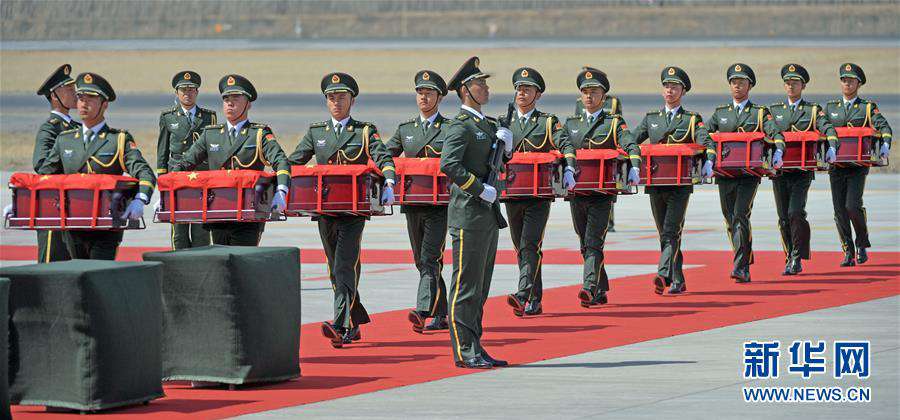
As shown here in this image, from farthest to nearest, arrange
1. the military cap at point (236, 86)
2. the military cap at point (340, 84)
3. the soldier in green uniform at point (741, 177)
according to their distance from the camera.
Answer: the soldier in green uniform at point (741, 177)
the military cap at point (340, 84)
the military cap at point (236, 86)

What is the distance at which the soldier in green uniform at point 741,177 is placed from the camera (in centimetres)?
1981

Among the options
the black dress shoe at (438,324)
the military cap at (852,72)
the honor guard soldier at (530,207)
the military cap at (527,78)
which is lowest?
the black dress shoe at (438,324)

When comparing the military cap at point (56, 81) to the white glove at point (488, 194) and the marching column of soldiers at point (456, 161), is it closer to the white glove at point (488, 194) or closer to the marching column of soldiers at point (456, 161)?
the marching column of soldiers at point (456, 161)

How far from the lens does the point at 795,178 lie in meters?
21.2

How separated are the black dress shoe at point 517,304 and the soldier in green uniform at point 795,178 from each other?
5142mm

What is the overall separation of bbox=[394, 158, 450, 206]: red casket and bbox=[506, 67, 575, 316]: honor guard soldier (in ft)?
5.40

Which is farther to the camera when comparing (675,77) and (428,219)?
(675,77)

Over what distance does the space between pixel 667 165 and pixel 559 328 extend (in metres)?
3.30

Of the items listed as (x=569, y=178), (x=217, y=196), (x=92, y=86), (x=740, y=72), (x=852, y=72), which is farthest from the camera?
(x=852, y=72)

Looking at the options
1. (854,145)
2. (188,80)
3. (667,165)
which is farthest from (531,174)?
(854,145)

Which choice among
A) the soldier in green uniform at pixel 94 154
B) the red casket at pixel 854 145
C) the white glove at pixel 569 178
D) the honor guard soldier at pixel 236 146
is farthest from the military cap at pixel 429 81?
the red casket at pixel 854 145

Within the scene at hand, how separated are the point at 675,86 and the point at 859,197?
434 cm

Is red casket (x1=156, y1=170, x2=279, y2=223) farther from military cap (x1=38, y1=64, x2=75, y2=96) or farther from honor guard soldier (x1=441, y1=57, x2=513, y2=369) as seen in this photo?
military cap (x1=38, y1=64, x2=75, y2=96)

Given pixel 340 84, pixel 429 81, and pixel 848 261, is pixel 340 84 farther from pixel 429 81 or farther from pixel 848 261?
pixel 848 261
